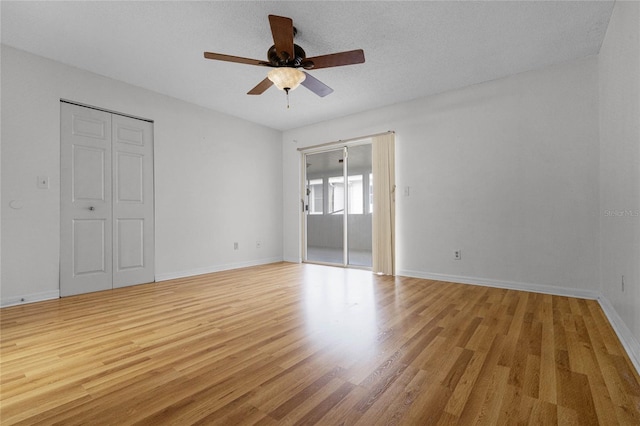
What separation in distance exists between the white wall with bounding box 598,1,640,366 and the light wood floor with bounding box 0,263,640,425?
1.14 ft

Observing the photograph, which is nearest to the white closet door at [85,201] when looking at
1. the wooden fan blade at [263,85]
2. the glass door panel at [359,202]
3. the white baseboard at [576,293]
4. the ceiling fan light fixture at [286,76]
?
the wooden fan blade at [263,85]

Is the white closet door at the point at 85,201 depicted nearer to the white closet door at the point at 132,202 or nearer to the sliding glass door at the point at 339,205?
the white closet door at the point at 132,202

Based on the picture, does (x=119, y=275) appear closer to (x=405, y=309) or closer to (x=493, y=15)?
(x=405, y=309)

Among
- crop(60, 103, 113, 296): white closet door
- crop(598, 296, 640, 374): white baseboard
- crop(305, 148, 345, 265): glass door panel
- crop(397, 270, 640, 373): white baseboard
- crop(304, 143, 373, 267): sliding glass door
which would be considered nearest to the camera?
crop(598, 296, 640, 374): white baseboard

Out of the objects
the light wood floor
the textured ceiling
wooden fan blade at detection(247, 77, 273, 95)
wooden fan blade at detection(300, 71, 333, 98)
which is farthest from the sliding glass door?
wooden fan blade at detection(247, 77, 273, 95)

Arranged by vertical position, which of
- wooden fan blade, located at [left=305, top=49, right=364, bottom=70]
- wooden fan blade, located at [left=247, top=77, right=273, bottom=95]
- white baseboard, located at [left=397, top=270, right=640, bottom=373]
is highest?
wooden fan blade, located at [left=247, top=77, right=273, bottom=95]

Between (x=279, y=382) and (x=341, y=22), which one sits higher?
(x=341, y=22)

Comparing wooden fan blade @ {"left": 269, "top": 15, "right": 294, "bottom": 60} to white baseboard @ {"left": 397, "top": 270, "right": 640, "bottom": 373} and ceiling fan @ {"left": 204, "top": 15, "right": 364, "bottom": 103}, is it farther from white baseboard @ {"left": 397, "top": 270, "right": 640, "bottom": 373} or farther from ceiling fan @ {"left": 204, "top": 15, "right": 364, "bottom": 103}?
white baseboard @ {"left": 397, "top": 270, "right": 640, "bottom": 373}

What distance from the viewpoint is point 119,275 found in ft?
12.8

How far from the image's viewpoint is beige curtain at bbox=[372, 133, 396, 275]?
15.1 ft

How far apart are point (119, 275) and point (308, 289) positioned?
254 cm

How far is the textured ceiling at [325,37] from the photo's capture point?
2.52 metres

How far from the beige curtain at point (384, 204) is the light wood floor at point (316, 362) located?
145 cm

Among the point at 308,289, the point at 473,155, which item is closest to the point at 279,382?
the point at 308,289
